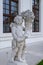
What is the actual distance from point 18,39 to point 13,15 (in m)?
A: 7.04

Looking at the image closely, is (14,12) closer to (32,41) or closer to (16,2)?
(16,2)

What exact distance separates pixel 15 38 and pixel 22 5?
7.57 metres

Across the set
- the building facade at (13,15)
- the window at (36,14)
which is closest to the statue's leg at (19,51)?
the building facade at (13,15)

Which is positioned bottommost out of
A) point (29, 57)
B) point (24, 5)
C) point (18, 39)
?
point (29, 57)

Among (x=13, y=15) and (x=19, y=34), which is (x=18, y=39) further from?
(x=13, y=15)

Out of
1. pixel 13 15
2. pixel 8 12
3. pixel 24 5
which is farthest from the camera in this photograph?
pixel 24 5

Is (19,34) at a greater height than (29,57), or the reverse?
(19,34)

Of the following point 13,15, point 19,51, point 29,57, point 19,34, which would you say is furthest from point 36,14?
point 19,34

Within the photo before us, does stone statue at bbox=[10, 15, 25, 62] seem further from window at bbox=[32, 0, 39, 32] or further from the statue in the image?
window at bbox=[32, 0, 39, 32]

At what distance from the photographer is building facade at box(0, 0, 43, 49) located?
9.81m

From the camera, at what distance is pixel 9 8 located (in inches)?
424

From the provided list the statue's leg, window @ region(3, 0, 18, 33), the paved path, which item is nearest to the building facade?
window @ region(3, 0, 18, 33)

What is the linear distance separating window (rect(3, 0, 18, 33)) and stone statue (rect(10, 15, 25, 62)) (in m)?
6.17

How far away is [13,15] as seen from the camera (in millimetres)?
10922
